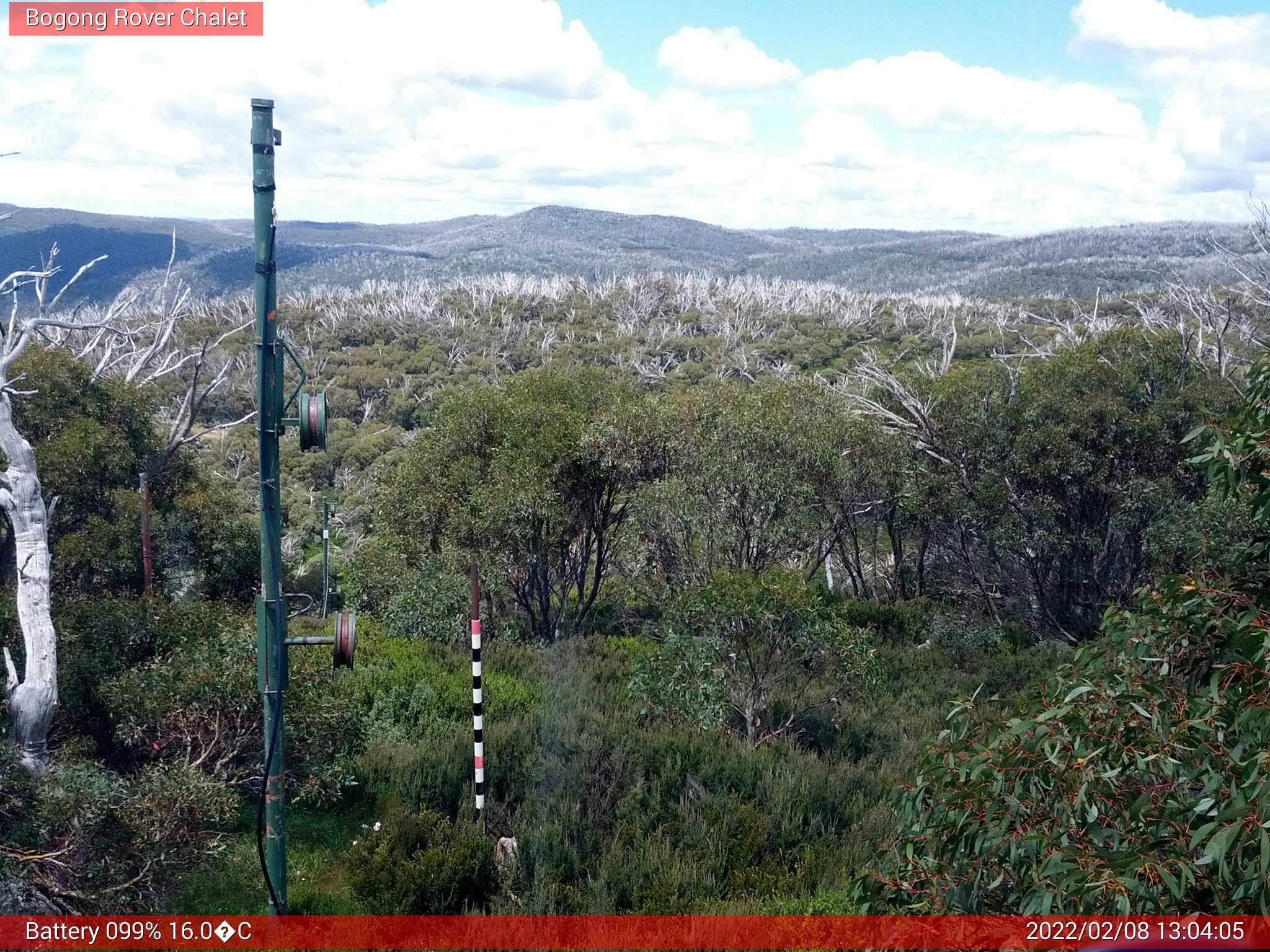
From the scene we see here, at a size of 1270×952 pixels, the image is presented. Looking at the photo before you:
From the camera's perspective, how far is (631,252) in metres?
97.4

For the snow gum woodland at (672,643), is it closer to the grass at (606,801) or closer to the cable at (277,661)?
the grass at (606,801)

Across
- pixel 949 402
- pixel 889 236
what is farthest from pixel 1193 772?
pixel 889 236

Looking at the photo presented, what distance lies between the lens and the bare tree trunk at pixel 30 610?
7121 millimetres

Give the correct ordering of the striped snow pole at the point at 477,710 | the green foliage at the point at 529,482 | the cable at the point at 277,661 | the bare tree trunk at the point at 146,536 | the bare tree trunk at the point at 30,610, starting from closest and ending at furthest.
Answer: the cable at the point at 277,661 < the bare tree trunk at the point at 30,610 < the striped snow pole at the point at 477,710 < the bare tree trunk at the point at 146,536 < the green foliage at the point at 529,482

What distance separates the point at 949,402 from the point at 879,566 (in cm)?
515

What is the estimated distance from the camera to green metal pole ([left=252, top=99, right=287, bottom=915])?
16.6 feet

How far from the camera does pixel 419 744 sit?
8.89 meters

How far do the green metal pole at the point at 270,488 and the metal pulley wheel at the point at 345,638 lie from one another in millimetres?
296

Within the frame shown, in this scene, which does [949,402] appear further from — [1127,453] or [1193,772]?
[1193,772]

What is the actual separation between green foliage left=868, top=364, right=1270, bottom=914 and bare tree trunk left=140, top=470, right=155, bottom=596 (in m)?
8.26

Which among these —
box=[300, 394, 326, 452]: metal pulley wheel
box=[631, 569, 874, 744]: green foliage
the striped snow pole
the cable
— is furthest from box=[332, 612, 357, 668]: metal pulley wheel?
box=[631, 569, 874, 744]: green foliage

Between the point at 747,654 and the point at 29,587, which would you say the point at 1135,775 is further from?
the point at 29,587

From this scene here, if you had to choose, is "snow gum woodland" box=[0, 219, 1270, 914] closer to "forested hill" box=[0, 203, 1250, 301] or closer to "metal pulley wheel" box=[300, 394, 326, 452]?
"metal pulley wheel" box=[300, 394, 326, 452]
